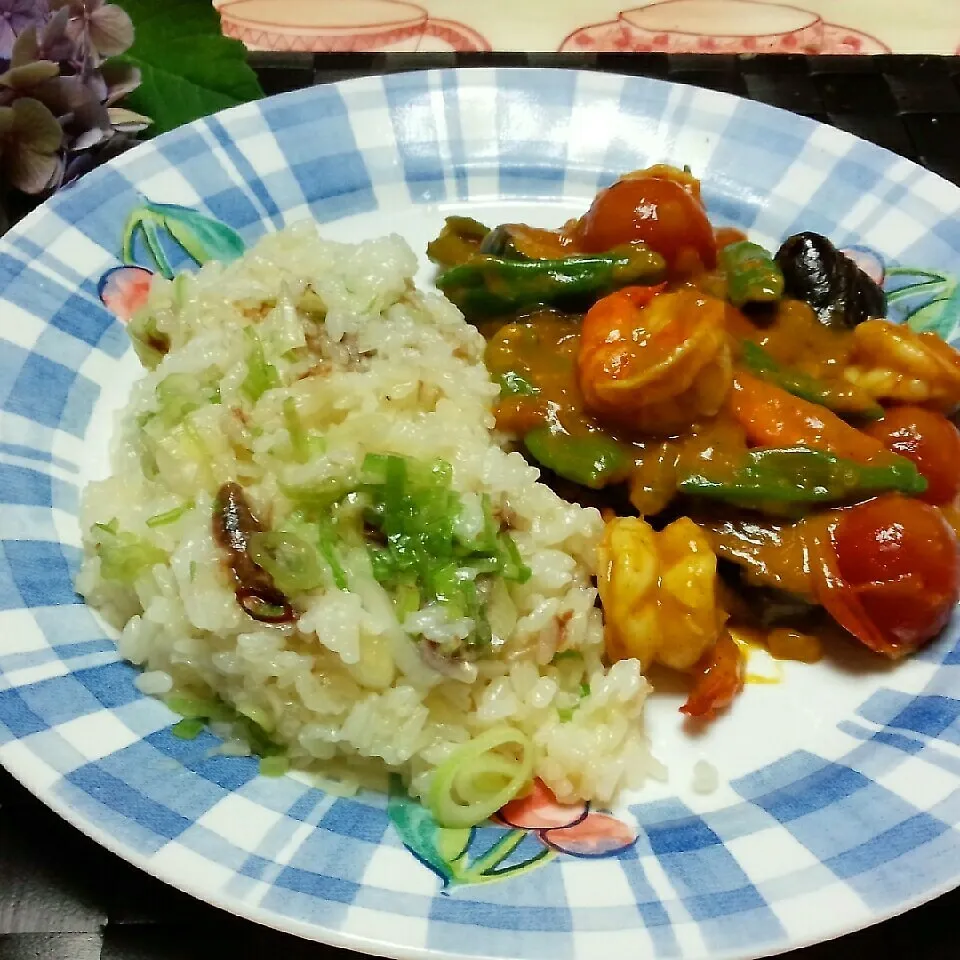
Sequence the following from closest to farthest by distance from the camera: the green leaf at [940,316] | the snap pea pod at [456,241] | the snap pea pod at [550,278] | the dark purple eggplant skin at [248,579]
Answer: the dark purple eggplant skin at [248,579] < the snap pea pod at [550,278] < the green leaf at [940,316] < the snap pea pod at [456,241]

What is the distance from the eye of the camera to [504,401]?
2.77 meters

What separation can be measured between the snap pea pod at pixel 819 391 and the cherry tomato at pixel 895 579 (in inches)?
14.1

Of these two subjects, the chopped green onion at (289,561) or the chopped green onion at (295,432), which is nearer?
the chopped green onion at (289,561)

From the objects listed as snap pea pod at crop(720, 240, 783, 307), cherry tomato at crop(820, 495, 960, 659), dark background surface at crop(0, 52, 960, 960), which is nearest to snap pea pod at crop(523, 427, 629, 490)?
cherry tomato at crop(820, 495, 960, 659)

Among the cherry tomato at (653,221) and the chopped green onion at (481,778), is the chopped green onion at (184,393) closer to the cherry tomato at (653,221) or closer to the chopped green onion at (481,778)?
the chopped green onion at (481,778)

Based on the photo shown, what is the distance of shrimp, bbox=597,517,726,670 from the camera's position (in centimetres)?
239

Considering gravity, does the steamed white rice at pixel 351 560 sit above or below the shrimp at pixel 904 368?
below

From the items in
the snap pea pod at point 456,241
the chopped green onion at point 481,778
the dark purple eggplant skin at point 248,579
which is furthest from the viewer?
the snap pea pod at point 456,241

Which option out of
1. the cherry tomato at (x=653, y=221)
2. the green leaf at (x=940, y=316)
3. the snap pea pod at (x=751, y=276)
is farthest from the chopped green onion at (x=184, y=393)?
the green leaf at (x=940, y=316)

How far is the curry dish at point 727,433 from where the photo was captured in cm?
244

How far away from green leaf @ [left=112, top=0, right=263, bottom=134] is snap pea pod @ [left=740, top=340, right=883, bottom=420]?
244 centimetres

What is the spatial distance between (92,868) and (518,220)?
264 centimetres

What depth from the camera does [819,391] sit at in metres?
2.77

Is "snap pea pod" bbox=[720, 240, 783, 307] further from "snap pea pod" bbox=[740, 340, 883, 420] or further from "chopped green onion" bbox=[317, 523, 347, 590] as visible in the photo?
"chopped green onion" bbox=[317, 523, 347, 590]
